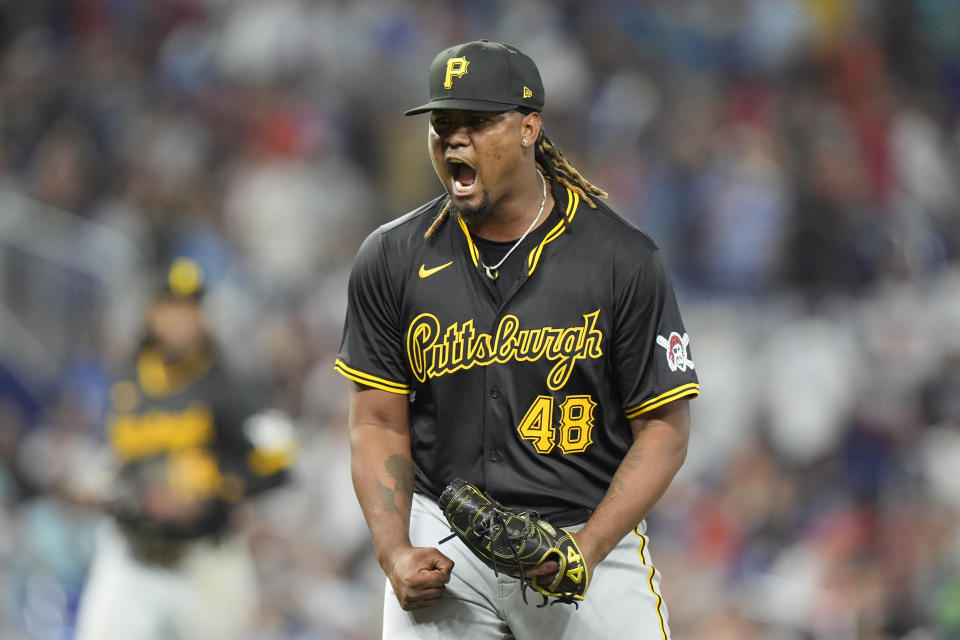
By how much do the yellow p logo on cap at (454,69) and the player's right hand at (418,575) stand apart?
117cm

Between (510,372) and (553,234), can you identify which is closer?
(510,372)

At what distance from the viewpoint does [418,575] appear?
332 cm

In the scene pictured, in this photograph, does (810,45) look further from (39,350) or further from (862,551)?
(39,350)

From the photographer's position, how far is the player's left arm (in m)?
3.36

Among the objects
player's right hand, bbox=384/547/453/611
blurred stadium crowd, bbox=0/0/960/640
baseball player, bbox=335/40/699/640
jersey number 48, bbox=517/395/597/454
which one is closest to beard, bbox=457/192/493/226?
baseball player, bbox=335/40/699/640

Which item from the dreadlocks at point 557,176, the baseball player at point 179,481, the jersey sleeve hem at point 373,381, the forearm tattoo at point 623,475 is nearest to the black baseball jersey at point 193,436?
the baseball player at point 179,481

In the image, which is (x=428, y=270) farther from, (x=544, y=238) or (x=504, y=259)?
(x=544, y=238)

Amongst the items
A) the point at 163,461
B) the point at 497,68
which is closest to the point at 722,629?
the point at 163,461

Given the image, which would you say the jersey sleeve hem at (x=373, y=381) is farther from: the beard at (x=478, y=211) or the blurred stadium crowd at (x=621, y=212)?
the blurred stadium crowd at (x=621, y=212)

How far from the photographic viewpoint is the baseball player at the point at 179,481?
Answer: 629 centimetres

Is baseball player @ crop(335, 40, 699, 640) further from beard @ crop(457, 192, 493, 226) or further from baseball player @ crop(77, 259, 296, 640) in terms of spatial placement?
baseball player @ crop(77, 259, 296, 640)

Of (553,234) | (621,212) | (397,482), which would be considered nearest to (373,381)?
(397,482)

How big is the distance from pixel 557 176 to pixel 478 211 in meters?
0.39

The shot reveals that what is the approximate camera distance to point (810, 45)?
1048 cm
